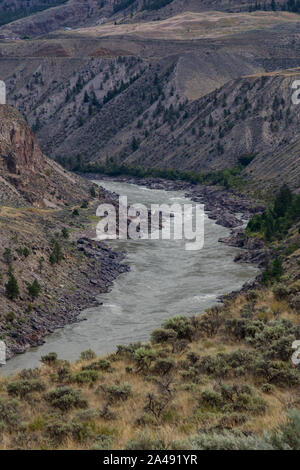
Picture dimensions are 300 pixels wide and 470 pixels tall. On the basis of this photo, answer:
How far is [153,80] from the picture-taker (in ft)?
520

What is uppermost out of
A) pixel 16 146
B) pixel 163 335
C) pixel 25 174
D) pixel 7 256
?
pixel 163 335

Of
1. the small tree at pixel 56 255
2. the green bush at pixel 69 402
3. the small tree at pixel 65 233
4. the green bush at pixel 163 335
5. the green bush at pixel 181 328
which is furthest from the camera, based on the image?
the small tree at pixel 65 233

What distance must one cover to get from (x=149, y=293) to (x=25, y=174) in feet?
103

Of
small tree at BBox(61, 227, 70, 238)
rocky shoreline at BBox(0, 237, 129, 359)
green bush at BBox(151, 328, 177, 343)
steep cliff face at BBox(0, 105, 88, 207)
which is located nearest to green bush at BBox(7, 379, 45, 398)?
green bush at BBox(151, 328, 177, 343)

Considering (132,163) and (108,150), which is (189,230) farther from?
(108,150)

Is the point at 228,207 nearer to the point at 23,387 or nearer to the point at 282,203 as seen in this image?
the point at 282,203

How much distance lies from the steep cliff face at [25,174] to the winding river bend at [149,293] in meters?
11.6

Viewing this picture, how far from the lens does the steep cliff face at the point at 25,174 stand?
70375 mm

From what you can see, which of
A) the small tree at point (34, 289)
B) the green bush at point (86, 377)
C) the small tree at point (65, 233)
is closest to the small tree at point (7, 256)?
the small tree at point (34, 289)

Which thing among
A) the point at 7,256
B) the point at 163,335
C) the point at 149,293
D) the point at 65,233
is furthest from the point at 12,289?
the point at 163,335

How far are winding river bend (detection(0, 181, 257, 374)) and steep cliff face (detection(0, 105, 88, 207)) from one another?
1163cm

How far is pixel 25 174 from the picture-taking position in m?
74.4

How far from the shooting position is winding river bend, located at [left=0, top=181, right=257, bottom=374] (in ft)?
123

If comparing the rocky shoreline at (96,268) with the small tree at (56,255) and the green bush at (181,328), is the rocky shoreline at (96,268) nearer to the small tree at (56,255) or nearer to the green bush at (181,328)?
the small tree at (56,255)
